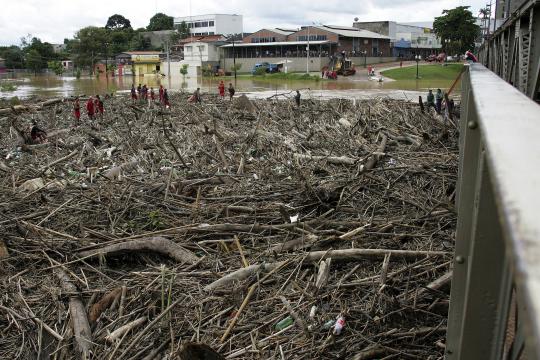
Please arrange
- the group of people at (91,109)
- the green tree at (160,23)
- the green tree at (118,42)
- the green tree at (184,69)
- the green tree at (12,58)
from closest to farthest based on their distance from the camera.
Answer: the group of people at (91,109) < the green tree at (184,69) < the green tree at (118,42) < the green tree at (12,58) < the green tree at (160,23)

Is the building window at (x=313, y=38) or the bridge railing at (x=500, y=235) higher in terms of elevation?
the building window at (x=313, y=38)

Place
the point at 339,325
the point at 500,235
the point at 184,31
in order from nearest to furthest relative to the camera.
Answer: the point at 500,235 → the point at 339,325 → the point at 184,31

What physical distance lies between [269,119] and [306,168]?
7.01m

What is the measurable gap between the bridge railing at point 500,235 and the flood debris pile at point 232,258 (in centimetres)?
183

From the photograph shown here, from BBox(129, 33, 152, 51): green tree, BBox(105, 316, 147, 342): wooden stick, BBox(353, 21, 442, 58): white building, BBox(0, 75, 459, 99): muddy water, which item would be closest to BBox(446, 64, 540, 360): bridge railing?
BBox(105, 316, 147, 342): wooden stick

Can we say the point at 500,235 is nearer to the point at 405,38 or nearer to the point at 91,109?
the point at 91,109

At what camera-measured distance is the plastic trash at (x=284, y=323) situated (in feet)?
12.8

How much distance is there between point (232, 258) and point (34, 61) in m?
88.2

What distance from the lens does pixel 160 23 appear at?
412 ft

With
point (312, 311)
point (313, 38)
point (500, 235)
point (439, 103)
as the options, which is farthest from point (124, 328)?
point (313, 38)

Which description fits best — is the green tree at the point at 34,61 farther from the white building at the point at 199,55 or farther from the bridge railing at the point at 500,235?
the bridge railing at the point at 500,235

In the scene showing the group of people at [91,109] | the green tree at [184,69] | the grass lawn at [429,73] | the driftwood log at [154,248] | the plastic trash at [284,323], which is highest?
the green tree at [184,69]

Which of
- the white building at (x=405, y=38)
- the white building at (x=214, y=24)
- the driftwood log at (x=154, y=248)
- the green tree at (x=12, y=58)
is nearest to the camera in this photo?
the driftwood log at (x=154, y=248)

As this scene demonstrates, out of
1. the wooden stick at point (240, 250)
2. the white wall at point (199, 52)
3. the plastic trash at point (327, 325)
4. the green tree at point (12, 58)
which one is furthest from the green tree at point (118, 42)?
the plastic trash at point (327, 325)
